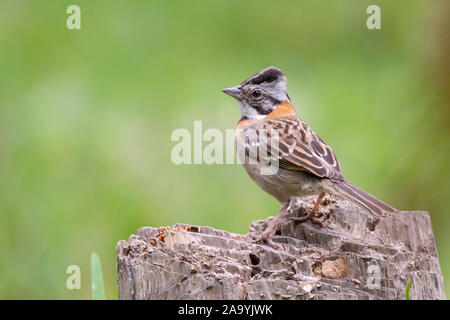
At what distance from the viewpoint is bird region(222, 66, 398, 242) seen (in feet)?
18.8

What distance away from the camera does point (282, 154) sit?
6113 mm

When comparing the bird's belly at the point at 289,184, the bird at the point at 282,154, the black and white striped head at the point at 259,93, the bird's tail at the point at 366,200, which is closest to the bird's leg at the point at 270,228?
the bird at the point at 282,154

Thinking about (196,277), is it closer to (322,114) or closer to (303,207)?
(303,207)

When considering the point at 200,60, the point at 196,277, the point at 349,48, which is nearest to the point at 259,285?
the point at 196,277

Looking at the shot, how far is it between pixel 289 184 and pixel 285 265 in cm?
159

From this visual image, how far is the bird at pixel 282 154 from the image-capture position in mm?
5741

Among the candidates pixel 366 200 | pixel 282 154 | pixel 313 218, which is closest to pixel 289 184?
pixel 282 154

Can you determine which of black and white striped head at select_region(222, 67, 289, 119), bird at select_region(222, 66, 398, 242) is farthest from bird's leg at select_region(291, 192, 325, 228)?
black and white striped head at select_region(222, 67, 289, 119)

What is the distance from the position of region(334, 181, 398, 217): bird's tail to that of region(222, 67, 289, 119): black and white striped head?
138 cm

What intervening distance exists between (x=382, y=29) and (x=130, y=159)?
4534mm

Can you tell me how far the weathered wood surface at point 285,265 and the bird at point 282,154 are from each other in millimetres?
304

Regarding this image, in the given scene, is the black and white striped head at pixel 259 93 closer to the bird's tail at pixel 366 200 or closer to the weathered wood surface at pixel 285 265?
the bird's tail at pixel 366 200

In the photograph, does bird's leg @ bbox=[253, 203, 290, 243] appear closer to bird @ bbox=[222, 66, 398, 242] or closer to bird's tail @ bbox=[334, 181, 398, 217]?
bird @ bbox=[222, 66, 398, 242]

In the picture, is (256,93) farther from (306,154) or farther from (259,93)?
(306,154)
